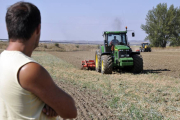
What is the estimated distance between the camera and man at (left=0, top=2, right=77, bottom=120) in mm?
→ 1421

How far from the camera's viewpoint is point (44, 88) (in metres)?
1.44

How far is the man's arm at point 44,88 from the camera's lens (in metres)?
1.40

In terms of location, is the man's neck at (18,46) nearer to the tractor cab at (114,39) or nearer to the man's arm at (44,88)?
the man's arm at (44,88)

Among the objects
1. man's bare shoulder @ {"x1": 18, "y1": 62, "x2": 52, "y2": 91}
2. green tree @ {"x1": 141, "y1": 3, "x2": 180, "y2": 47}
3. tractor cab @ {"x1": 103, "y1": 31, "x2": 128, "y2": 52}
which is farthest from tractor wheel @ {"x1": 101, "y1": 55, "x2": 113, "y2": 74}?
green tree @ {"x1": 141, "y1": 3, "x2": 180, "y2": 47}

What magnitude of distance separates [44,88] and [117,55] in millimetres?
10637

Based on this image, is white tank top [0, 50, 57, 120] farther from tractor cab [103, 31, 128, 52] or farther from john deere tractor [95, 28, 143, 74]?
tractor cab [103, 31, 128, 52]

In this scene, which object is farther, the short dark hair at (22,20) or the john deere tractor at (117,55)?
the john deere tractor at (117,55)

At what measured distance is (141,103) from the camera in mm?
5969

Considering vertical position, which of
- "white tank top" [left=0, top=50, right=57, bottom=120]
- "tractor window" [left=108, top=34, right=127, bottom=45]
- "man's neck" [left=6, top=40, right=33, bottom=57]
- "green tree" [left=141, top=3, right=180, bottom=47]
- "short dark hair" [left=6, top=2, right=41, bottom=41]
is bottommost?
"white tank top" [left=0, top=50, right=57, bottom=120]

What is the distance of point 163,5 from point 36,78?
6020cm

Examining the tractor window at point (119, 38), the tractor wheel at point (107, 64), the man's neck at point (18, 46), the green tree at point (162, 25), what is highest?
the green tree at point (162, 25)

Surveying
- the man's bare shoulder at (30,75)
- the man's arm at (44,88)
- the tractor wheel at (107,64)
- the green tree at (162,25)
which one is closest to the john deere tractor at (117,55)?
the tractor wheel at (107,64)

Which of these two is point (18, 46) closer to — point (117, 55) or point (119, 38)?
point (117, 55)

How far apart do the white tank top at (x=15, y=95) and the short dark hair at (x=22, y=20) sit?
122mm
